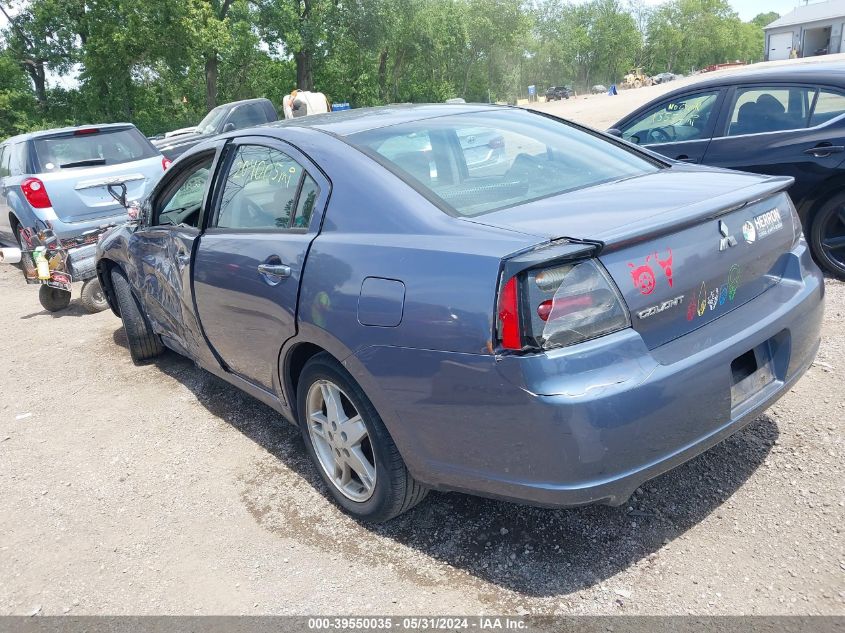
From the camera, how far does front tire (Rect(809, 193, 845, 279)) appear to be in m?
5.28

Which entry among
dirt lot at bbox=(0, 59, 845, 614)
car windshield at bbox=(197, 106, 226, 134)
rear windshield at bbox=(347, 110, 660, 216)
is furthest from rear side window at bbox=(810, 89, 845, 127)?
car windshield at bbox=(197, 106, 226, 134)

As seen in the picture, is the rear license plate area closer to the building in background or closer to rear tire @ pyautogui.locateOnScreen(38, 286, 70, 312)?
rear tire @ pyautogui.locateOnScreen(38, 286, 70, 312)

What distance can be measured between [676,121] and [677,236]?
456cm

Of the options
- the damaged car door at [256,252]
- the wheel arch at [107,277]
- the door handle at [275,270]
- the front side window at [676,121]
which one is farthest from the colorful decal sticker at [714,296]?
the wheel arch at [107,277]

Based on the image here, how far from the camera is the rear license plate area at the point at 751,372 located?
2.53m

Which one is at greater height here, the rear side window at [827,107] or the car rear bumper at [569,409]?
the rear side window at [827,107]

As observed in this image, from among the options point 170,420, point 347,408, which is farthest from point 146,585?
point 170,420

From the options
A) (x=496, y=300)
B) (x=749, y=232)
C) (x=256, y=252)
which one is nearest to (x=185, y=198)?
(x=256, y=252)

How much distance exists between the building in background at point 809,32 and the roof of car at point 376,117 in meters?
91.7

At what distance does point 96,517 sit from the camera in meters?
3.45

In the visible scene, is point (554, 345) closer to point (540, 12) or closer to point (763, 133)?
point (763, 133)

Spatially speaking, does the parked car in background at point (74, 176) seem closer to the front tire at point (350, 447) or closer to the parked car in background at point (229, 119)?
the parked car in background at point (229, 119)

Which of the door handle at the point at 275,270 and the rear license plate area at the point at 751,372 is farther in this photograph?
the door handle at the point at 275,270

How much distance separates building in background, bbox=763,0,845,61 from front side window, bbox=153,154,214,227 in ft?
302
